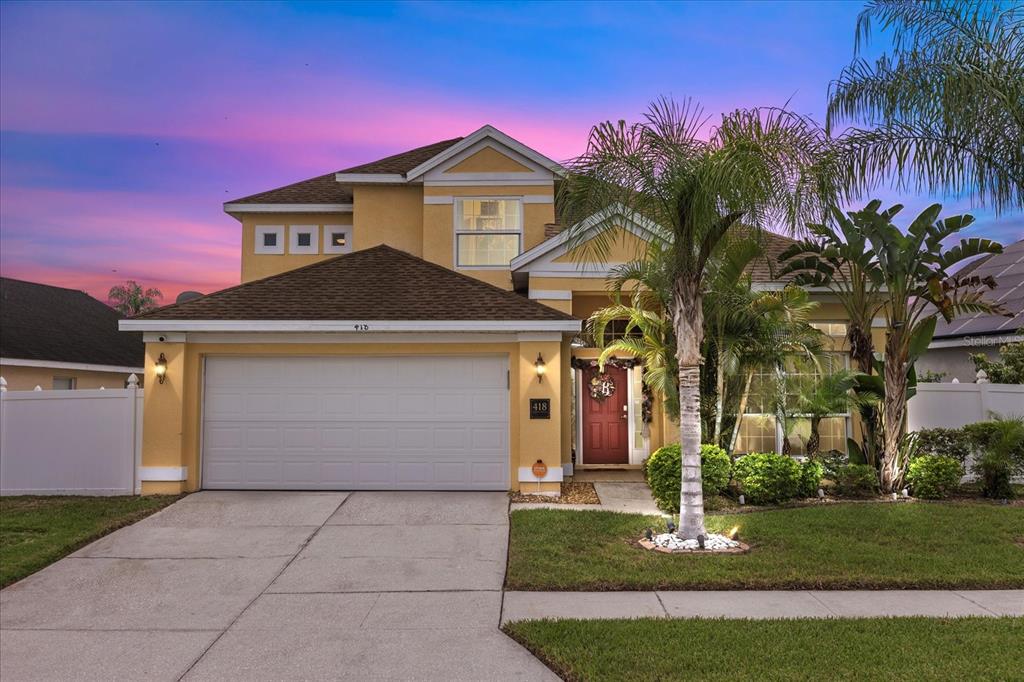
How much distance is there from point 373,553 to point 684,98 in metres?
6.71

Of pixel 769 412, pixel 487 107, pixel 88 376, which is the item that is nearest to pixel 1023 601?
pixel 769 412

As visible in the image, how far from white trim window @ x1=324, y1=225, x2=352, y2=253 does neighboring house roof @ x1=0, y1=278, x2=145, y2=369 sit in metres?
9.13

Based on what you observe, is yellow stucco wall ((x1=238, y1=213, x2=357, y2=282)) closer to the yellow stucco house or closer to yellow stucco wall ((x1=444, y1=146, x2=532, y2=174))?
yellow stucco wall ((x1=444, y1=146, x2=532, y2=174))

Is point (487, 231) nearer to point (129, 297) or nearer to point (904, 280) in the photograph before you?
point (904, 280)

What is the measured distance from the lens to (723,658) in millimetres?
4668

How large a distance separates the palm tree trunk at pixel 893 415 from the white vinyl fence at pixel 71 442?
41.0ft

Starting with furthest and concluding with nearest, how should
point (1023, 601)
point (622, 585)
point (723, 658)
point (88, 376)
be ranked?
point (88, 376) → point (622, 585) → point (1023, 601) → point (723, 658)

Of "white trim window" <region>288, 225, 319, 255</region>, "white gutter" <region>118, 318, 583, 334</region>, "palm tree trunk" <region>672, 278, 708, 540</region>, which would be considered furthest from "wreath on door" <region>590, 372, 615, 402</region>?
"white trim window" <region>288, 225, 319, 255</region>

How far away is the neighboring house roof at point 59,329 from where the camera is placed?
1880 cm

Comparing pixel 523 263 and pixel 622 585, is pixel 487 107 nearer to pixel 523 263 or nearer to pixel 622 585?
pixel 523 263

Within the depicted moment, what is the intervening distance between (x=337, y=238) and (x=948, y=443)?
46.2 feet

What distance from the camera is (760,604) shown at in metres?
5.96


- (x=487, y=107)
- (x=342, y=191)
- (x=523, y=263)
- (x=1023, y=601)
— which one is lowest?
(x=1023, y=601)

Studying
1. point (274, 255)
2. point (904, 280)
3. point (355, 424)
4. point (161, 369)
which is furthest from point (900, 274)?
point (274, 255)
